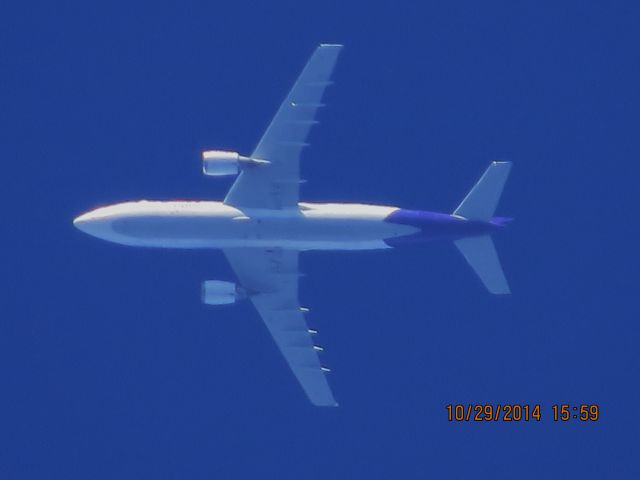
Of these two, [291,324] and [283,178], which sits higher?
[283,178]

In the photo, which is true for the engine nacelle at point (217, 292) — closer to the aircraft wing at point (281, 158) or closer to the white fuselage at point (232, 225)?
the white fuselage at point (232, 225)

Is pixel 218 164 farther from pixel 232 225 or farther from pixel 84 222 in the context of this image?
pixel 84 222

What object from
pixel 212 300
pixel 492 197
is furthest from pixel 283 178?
pixel 492 197

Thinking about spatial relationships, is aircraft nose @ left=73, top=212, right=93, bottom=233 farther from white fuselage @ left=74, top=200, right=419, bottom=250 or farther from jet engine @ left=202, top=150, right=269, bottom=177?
jet engine @ left=202, top=150, right=269, bottom=177

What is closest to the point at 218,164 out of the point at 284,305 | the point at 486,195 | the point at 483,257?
the point at 284,305

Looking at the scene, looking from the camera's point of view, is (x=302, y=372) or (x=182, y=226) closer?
(x=182, y=226)

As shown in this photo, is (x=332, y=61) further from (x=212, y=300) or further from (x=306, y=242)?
(x=212, y=300)
